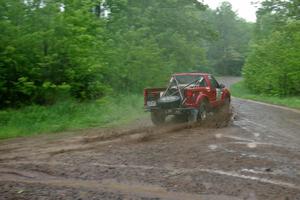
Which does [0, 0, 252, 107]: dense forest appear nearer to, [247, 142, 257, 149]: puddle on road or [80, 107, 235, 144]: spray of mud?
[80, 107, 235, 144]: spray of mud

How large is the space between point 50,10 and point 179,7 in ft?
64.8

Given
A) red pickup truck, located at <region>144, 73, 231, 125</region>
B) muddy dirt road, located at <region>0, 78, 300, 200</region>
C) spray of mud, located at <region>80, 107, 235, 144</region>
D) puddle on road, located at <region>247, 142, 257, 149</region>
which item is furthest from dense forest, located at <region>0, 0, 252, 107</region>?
puddle on road, located at <region>247, 142, 257, 149</region>

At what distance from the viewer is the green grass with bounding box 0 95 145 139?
14.5m

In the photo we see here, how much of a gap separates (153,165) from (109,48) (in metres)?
15.4

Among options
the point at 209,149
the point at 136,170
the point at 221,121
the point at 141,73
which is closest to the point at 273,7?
the point at 141,73

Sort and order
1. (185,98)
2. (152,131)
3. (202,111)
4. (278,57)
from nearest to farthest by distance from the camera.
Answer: (152,131), (185,98), (202,111), (278,57)

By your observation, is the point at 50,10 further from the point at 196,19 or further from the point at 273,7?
the point at 196,19

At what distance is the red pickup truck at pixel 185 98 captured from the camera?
614 inches

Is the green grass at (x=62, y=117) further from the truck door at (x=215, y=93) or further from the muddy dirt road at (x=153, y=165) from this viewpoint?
the truck door at (x=215, y=93)

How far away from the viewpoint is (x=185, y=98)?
15672 millimetres

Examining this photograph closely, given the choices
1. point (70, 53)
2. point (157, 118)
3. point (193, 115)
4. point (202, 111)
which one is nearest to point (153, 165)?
point (193, 115)

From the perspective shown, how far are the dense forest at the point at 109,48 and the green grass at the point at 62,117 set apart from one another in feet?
2.66

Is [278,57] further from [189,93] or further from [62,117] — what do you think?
[62,117]

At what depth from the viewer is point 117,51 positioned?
84.0 ft
